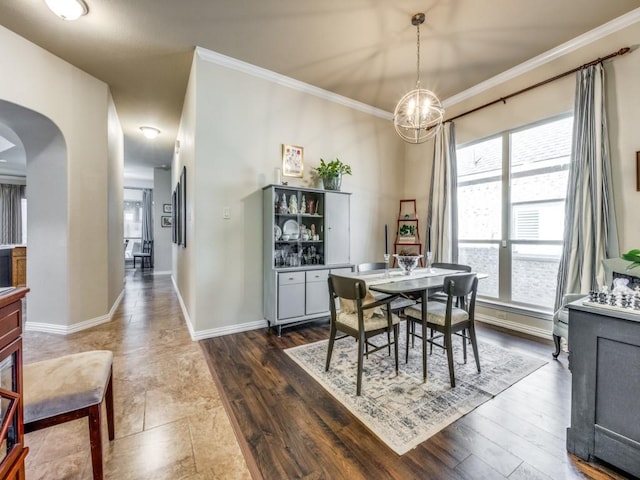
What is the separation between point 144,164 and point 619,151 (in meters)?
9.19

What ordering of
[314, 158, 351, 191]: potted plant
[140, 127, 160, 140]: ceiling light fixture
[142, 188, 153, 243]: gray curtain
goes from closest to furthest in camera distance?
1. [314, 158, 351, 191]: potted plant
2. [140, 127, 160, 140]: ceiling light fixture
3. [142, 188, 153, 243]: gray curtain

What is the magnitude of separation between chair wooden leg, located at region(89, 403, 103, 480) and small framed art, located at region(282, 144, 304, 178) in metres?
2.92

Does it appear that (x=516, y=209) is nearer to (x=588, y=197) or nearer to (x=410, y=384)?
(x=588, y=197)

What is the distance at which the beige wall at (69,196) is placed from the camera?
300 centimetres

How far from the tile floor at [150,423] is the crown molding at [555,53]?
182 inches

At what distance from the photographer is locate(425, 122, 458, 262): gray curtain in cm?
395

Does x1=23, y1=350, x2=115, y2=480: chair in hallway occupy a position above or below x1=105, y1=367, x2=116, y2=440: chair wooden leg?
above

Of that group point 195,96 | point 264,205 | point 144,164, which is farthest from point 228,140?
point 144,164

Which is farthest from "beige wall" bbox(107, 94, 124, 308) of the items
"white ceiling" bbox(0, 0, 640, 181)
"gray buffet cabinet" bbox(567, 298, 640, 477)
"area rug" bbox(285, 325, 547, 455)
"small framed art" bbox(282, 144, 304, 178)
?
"gray buffet cabinet" bbox(567, 298, 640, 477)

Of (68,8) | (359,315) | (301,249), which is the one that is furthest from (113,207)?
(359,315)

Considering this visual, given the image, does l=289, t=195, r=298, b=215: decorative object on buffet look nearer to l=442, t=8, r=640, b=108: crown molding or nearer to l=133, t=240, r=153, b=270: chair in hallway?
l=442, t=8, r=640, b=108: crown molding

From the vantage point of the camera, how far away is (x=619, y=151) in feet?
8.79

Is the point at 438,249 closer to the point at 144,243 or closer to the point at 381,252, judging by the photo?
the point at 381,252

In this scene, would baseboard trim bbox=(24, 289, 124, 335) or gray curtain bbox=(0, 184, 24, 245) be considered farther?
gray curtain bbox=(0, 184, 24, 245)
